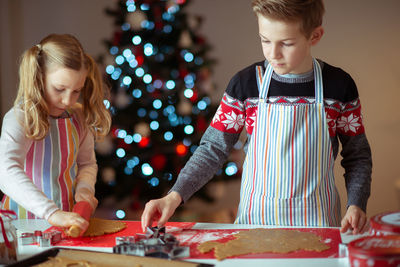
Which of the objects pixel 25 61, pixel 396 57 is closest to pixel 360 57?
pixel 396 57

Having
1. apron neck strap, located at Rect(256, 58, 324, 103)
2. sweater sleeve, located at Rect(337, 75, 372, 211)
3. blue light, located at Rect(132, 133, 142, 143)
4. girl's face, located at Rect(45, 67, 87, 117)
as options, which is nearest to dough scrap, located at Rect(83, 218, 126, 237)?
girl's face, located at Rect(45, 67, 87, 117)

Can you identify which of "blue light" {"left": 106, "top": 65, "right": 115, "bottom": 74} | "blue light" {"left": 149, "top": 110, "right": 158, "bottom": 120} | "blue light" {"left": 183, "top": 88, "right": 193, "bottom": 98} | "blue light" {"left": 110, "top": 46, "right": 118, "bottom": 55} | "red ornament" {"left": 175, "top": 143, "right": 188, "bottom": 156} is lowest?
"red ornament" {"left": 175, "top": 143, "right": 188, "bottom": 156}

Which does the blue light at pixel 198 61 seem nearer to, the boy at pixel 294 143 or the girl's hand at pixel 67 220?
the boy at pixel 294 143

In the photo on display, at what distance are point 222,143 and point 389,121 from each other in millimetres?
2800

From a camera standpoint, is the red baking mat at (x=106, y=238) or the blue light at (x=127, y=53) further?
the blue light at (x=127, y=53)

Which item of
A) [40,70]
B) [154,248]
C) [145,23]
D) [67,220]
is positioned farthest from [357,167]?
[145,23]

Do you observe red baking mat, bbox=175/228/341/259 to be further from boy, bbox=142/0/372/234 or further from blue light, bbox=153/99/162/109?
blue light, bbox=153/99/162/109

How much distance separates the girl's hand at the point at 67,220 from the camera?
4.28 feet

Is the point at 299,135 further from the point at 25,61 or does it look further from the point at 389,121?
the point at 389,121

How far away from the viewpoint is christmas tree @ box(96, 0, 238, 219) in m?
3.30

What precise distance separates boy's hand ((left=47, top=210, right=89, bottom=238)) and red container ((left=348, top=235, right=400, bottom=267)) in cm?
70

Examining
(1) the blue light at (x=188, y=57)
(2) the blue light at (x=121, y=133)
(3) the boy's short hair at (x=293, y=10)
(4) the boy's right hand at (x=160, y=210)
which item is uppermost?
(1) the blue light at (x=188, y=57)

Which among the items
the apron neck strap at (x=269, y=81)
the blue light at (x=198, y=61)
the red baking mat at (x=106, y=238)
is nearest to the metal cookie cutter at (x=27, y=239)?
the red baking mat at (x=106, y=238)

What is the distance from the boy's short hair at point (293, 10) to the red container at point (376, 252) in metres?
0.61
